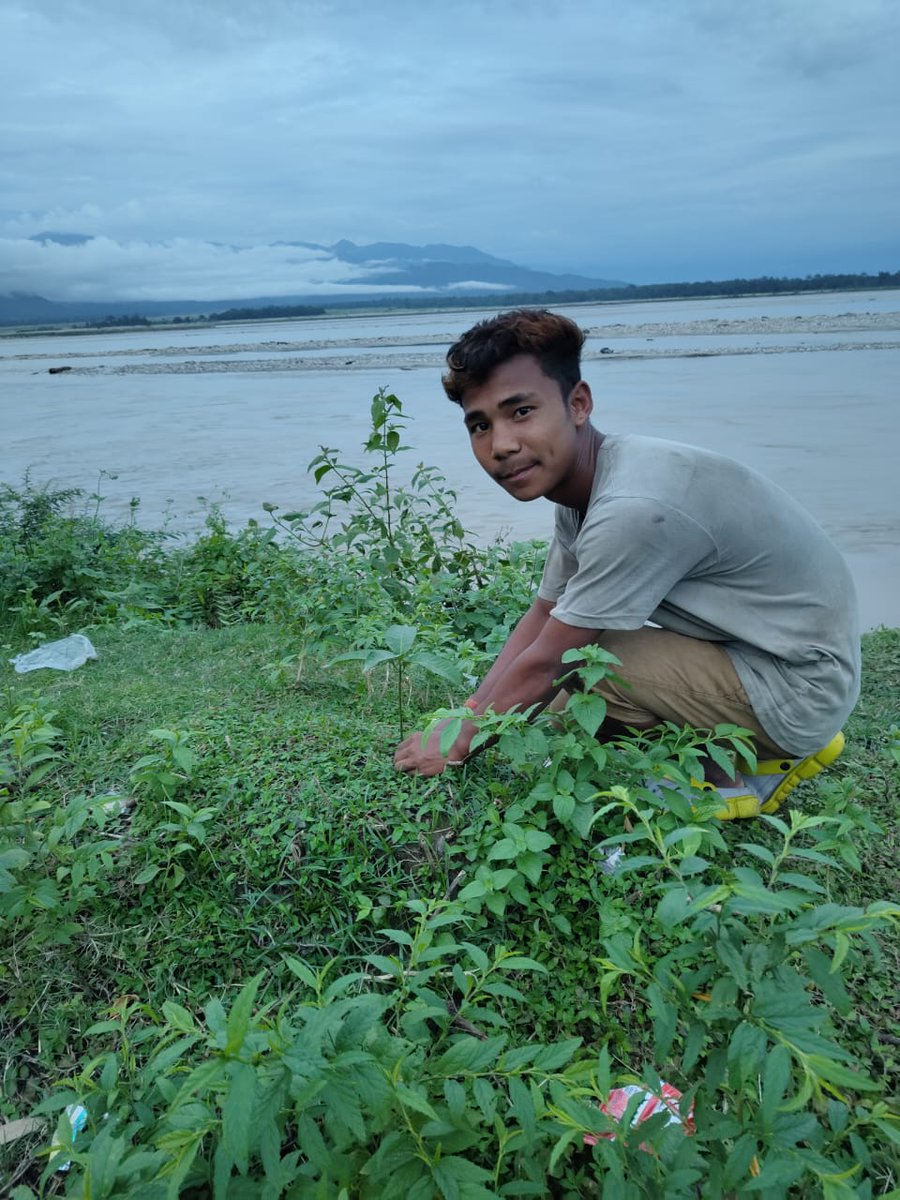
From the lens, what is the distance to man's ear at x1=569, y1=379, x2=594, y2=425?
270 cm

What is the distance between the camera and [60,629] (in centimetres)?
559

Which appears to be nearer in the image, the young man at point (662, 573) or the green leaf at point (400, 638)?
the young man at point (662, 573)

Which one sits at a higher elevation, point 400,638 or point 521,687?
point 400,638

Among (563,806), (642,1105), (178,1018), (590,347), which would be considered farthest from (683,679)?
(590,347)

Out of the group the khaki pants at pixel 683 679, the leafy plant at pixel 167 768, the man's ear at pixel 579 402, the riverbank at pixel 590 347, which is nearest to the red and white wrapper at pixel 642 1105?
the khaki pants at pixel 683 679

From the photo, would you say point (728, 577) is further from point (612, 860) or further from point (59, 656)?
point (59, 656)

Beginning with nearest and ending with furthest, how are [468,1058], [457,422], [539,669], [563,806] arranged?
[468,1058] < [563,806] < [539,669] < [457,422]

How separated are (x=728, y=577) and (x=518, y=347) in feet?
2.88

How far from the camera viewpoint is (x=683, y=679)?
2.74 m

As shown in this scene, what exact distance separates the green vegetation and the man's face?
0.59 meters

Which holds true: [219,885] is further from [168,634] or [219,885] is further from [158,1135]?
[168,634]

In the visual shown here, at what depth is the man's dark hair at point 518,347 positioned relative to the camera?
8.52 ft

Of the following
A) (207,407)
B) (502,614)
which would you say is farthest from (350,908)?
(207,407)

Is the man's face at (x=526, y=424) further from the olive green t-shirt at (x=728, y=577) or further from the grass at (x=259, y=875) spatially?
the grass at (x=259, y=875)
